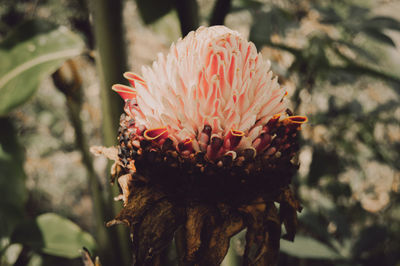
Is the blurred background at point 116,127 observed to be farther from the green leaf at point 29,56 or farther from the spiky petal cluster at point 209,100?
the spiky petal cluster at point 209,100

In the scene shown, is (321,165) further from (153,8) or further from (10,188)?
(10,188)

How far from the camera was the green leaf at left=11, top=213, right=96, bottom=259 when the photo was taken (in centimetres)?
69

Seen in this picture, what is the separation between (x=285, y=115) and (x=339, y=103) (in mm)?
1008

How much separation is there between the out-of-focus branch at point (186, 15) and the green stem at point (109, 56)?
0.10m

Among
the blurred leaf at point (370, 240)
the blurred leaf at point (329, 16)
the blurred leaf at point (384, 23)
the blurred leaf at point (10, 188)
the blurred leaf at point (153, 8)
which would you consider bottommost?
the blurred leaf at point (370, 240)

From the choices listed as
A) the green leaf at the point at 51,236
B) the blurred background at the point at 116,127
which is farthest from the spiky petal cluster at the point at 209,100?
the green leaf at the point at 51,236

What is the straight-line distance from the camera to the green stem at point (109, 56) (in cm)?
52

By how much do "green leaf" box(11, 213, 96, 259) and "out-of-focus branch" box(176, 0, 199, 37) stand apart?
49 centimetres

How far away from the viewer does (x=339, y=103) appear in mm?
1240

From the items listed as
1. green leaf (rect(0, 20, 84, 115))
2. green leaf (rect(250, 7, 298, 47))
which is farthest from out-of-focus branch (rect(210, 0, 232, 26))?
green leaf (rect(0, 20, 84, 115))

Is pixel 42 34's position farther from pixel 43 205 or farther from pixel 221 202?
pixel 43 205

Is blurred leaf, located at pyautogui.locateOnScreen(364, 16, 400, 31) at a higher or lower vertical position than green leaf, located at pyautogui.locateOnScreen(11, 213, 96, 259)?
higher

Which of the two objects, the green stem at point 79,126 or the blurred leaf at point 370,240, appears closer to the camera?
the green stem at point 79,126

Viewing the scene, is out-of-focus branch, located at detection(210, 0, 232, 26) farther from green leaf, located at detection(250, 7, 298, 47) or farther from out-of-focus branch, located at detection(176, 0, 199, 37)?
green leaf, located at detection(250, 7, 298, 47)
